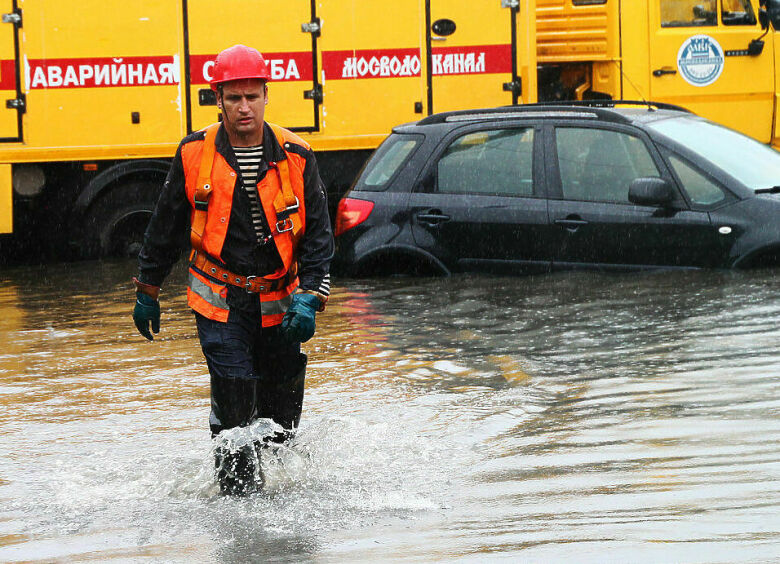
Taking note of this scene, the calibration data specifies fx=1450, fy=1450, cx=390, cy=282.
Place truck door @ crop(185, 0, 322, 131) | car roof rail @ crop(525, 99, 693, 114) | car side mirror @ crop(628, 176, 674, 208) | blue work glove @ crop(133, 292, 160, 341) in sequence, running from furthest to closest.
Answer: truck door @ crop(185, 0, 322, 131) < car roof rail @ crop(525, 99, 693, 114) < car side mirror @ crop(628, 176, 674, 208) < blue work glove @ crop(133, 292, 160, 341)

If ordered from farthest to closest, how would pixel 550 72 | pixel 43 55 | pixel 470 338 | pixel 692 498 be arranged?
pixel 550 72 < pixel 43 55 < pixel 470 338 < pixel 692 498

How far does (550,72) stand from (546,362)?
7.76 metres

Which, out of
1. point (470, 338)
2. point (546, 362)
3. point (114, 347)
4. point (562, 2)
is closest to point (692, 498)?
point (546, 362)

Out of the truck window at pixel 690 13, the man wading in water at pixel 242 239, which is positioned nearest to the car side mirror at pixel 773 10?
the truck window at pixel 690 13

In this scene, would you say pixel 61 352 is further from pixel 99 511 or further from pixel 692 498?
pixel 692 498

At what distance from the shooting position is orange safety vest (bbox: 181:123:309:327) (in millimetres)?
5160

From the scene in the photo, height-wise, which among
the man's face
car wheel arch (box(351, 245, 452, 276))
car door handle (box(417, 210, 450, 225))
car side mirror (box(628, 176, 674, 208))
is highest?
the man's face

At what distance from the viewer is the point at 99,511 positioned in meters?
5.16

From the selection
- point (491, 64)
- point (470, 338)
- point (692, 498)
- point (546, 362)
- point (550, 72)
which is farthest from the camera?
point (550, 72)

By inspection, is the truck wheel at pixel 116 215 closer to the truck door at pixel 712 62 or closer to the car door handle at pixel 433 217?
the car door handle at pixel 433 217

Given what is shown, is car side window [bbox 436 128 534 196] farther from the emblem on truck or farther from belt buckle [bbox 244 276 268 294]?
belt buckle [bbox 244 276 268 294]

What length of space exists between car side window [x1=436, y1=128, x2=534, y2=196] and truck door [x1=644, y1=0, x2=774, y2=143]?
14.6 ft

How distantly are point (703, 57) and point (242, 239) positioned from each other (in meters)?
9.68

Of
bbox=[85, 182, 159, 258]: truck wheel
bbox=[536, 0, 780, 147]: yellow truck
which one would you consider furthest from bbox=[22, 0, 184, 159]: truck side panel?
bbox=[536, 0, 780, 147]: yellow truck
